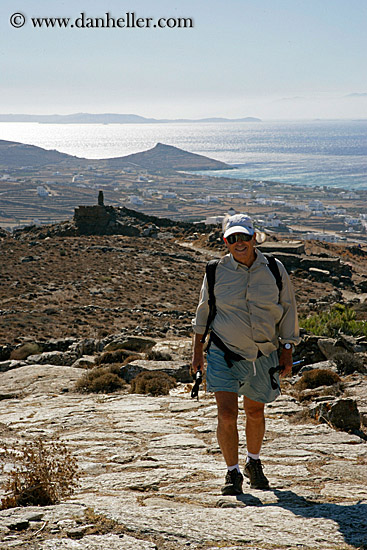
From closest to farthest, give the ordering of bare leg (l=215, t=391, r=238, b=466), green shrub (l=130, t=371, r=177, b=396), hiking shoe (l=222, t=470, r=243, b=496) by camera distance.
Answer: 1. hiking shoe (l=222, t=470, r=243, b=496)
2. bare leg (l=215, t=391, r=238, b=466)
3. green shrub (l=130, t=371, r=177, b=396)

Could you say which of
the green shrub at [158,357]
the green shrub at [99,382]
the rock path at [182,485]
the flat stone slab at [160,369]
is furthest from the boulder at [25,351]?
the rock path at [182,485]

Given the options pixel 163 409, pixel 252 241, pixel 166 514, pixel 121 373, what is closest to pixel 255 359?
pixel 252 241

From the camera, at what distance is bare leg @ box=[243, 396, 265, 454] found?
4.09m

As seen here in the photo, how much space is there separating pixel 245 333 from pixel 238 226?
2.53 feet

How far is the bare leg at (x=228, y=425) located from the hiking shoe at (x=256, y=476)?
0.16 meters

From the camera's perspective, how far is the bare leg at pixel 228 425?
395 centimetres

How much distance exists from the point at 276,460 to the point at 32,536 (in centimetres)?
248

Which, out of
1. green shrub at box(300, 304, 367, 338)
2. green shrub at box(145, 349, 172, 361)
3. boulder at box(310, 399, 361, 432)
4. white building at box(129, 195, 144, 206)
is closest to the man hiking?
boulder at box(310, 399, 361, 432)

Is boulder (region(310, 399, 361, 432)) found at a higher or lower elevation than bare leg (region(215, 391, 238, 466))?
lower

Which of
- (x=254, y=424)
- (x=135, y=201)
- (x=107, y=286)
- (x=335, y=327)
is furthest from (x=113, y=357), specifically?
(x=135, y=201)

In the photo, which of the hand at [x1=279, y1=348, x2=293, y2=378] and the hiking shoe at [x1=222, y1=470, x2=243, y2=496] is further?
the hand at [x1=279, y1=348, x2=293, y2=378]

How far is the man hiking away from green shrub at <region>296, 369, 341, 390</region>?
3.53 meters

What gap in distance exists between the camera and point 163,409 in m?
7.20

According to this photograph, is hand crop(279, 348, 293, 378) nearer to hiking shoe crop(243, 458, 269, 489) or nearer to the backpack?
the backpack
